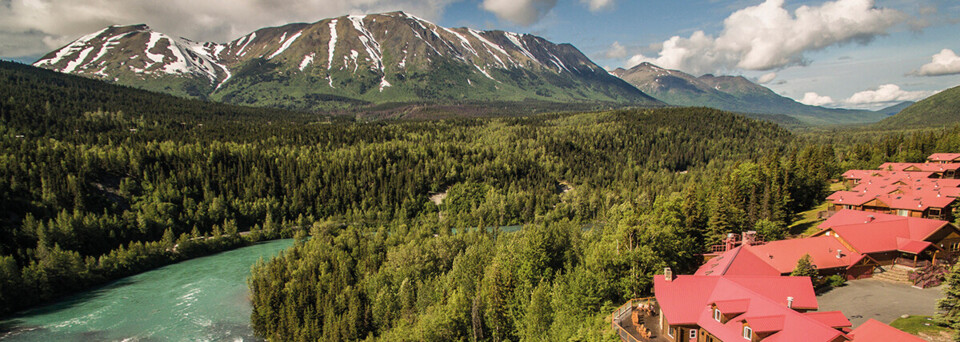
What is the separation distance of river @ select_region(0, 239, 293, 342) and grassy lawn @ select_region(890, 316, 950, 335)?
194 feet

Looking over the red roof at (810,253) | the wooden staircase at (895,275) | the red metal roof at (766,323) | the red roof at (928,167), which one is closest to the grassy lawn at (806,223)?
the red roof at (810,253)

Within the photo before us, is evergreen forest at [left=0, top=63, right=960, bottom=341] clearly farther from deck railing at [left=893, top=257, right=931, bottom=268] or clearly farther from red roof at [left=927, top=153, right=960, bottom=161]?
deck railing at [left=893, top=257, right=931, bottom=268]

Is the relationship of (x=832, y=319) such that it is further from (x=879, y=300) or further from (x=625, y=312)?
(x=625, y=312)

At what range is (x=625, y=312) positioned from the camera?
115 feet

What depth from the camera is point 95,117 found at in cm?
16375

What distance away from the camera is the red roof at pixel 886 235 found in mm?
39312

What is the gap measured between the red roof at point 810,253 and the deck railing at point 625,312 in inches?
465

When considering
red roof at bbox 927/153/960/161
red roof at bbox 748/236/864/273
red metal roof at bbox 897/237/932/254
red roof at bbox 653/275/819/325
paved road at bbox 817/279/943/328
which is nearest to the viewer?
red roof at bbox 653/275/819/325

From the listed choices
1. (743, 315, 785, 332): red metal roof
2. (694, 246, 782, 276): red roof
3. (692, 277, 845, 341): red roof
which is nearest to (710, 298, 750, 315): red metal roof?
(692, 277, 845, 341): red roof

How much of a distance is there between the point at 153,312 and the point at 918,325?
7874cm

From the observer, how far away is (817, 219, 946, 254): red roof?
39.3 metres

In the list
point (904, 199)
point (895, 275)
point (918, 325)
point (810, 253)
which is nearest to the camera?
point (918, 325)

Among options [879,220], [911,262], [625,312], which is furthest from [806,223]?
[625,312]

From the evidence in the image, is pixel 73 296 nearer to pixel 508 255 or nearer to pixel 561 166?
pixel 508 255
